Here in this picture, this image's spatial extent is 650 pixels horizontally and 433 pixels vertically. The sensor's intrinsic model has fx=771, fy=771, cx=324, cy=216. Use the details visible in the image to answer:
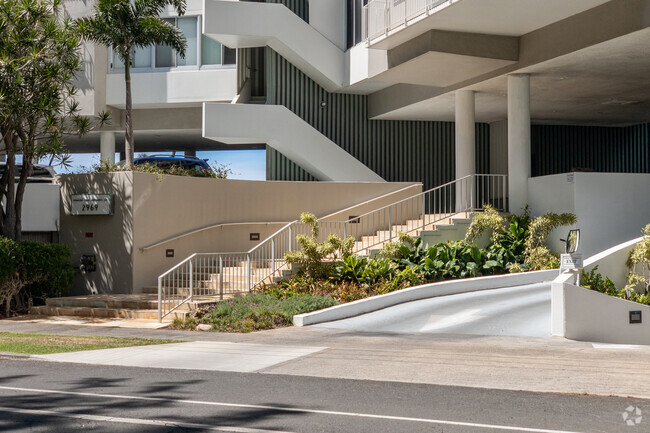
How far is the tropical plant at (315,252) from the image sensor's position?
17.2 meters

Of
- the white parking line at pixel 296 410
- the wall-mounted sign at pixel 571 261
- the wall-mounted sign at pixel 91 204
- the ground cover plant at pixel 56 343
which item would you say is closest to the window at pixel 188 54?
the wall-mounted sign at pixel 91 204

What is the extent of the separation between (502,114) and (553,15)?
30.2 feet

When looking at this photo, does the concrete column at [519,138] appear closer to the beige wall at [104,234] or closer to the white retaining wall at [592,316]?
the white retaining wall at [592,316]

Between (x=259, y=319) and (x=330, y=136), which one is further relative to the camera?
(x=330, y=136)

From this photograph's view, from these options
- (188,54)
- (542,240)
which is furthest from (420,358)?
(188,54)

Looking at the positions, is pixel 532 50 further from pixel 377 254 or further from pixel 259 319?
pixel 259 319

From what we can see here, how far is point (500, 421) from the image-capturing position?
7.06 m

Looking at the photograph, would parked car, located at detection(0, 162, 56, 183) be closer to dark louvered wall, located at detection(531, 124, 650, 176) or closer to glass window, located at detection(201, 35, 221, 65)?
glass window, located at detection(201, 35, 221, 65)

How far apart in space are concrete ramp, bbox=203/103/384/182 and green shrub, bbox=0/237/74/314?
6713 mm

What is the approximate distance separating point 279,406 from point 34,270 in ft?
38.5

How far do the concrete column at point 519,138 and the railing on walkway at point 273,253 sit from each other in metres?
1.19

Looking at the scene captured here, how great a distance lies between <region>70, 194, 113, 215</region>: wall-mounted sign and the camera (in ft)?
62.4

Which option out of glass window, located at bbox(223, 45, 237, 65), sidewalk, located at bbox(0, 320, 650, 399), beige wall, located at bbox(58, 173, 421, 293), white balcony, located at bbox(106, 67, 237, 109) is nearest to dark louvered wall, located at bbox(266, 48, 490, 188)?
beige wall, located at bbox(58, 173, 421, 293)

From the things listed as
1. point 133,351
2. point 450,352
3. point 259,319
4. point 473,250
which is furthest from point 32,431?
point 473,250
